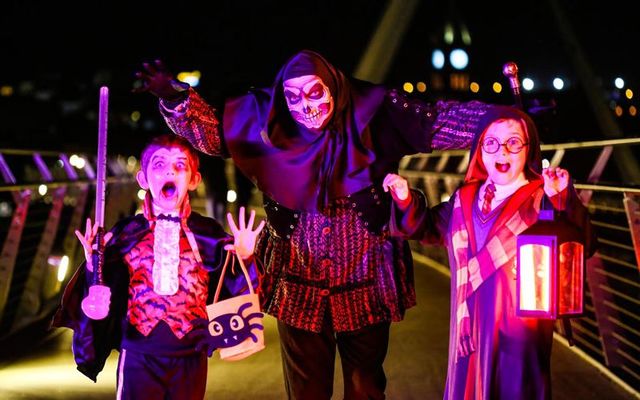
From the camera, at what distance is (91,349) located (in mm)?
3543

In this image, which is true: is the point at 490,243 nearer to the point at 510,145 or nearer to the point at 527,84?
the point at 510,145

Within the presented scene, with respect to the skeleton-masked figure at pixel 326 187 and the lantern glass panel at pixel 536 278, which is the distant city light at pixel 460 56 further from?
the lantern glass panel at pixel 536 278

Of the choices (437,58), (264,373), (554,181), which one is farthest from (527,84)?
(437,58)

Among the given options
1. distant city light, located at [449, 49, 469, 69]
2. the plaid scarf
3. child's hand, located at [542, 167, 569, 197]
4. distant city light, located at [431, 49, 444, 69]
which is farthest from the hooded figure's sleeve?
distant city light, located at [449, 49, 469, 69]

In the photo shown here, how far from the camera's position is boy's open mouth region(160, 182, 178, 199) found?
353 centimetres

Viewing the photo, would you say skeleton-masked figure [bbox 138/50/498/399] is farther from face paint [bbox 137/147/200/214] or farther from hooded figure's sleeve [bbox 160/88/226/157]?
face paint [bbox 137/147/200/214]

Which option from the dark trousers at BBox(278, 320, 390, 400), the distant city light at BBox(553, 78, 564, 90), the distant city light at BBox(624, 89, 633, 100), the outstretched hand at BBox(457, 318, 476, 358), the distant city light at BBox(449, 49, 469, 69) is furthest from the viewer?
the distant city light at BBox(449, 49, 469, 69)

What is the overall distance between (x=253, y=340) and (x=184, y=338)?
29cm

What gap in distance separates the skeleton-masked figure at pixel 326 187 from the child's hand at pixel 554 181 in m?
0.43

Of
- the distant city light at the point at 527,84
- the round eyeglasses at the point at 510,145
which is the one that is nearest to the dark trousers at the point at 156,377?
the round eyeglasses at the point at 510,145

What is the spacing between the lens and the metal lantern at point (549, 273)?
3.02m

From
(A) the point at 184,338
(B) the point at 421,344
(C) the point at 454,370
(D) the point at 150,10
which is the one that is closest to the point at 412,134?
(C) the point at 454,370

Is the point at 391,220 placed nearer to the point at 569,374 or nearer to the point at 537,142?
the point at 537,142

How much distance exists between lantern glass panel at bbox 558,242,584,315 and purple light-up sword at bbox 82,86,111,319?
175 cm
